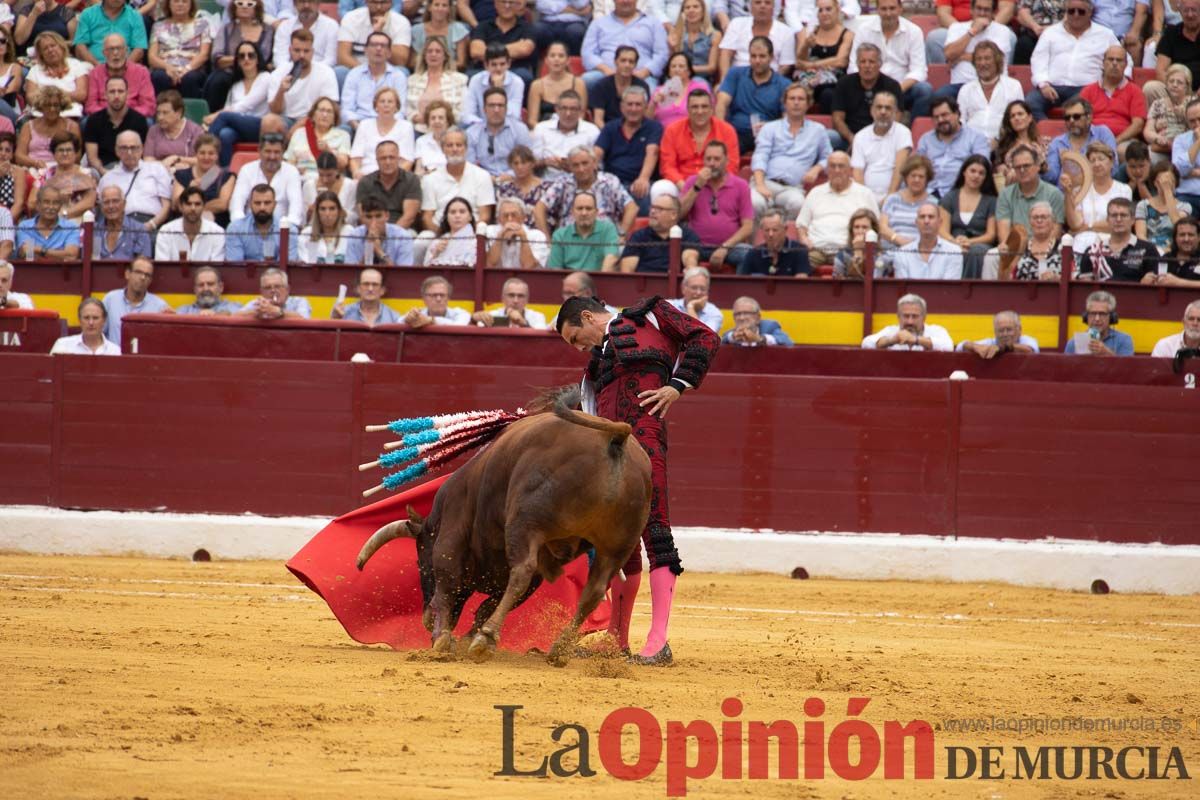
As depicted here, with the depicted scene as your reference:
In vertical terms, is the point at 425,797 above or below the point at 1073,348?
below

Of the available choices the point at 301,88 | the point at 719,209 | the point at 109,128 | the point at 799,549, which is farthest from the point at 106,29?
the point at 799,549

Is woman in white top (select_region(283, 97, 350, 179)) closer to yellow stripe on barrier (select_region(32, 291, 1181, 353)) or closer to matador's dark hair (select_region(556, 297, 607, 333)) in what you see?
yellow stripe on barrier (select_region(32, 291, 1181, 353))

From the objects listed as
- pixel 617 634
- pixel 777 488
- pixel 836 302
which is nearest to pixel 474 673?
pixel 617 634

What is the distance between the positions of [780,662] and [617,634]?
2.07 ft

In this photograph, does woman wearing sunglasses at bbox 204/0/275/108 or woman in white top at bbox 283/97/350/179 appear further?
woman wearing sunglasses at bbox 204/0/275/108

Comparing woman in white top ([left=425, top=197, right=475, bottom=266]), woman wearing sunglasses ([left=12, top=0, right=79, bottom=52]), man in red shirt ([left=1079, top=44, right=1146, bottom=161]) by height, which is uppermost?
woman wearing sunglasses ([left=12, top=0, right=79, bottom=52])

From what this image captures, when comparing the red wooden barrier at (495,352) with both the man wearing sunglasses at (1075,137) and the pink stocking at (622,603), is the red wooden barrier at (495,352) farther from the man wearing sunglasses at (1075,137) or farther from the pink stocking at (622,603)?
the pink stocking at (622,603)

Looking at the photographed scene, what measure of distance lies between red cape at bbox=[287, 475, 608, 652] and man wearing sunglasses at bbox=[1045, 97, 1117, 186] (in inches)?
249

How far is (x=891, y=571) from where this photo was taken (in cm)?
983

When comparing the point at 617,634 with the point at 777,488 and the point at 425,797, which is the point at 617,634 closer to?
the point at 425,797

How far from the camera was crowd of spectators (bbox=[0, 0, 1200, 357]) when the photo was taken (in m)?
10.8

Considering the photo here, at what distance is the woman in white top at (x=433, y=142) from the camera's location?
39.4 ft

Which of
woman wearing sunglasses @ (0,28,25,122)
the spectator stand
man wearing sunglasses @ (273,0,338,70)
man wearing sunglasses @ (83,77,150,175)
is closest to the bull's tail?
the spectator stand

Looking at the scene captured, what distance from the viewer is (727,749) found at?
4.23 m
